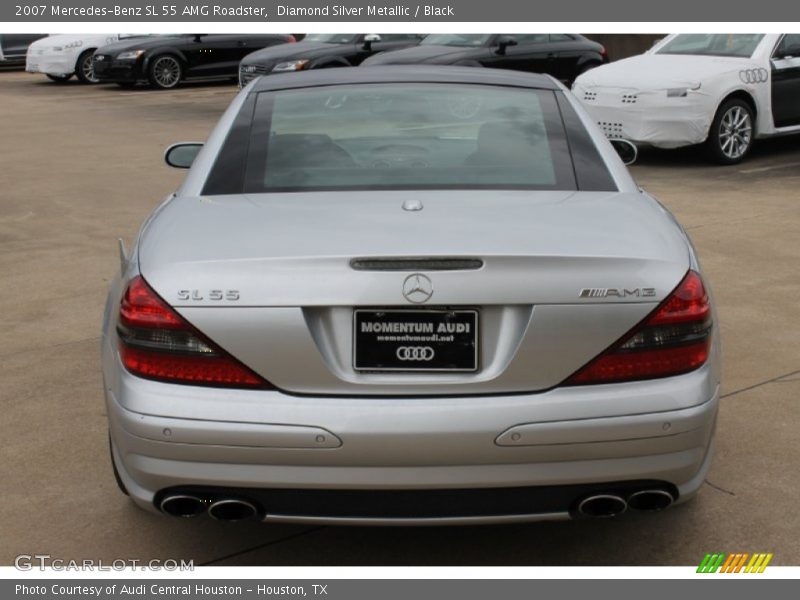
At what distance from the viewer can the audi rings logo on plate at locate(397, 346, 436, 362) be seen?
3309 millimetres

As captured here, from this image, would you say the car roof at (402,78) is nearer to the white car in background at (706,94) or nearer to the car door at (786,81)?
the white car in background at (706,94)

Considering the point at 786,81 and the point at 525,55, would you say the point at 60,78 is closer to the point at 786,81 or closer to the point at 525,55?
the point at 525,55

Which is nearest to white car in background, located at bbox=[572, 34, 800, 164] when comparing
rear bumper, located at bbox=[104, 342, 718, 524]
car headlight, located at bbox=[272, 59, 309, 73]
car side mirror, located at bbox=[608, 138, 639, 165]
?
car side mirror, located at bbox=[608, 138, 639, 165]

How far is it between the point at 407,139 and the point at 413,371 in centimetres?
138

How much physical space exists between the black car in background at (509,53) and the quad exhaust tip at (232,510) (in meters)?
13.9

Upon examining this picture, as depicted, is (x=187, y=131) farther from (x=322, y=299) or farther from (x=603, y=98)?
(x=322, y=299)

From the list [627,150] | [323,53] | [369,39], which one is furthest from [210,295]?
[369,39]

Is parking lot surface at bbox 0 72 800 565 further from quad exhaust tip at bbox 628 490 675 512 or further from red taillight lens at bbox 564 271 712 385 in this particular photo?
red taillight lens at bbox 564 271 712 385

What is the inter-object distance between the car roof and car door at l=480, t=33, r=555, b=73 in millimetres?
12909

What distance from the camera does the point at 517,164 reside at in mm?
4242

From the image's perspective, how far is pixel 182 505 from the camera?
3.49 meters

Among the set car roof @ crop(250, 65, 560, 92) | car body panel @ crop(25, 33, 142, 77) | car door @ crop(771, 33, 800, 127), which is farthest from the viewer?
car body panel @ crop(25, 33, 142, 77)

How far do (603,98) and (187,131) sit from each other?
6.42 m

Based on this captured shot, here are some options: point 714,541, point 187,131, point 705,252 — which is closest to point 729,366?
point 714,541
